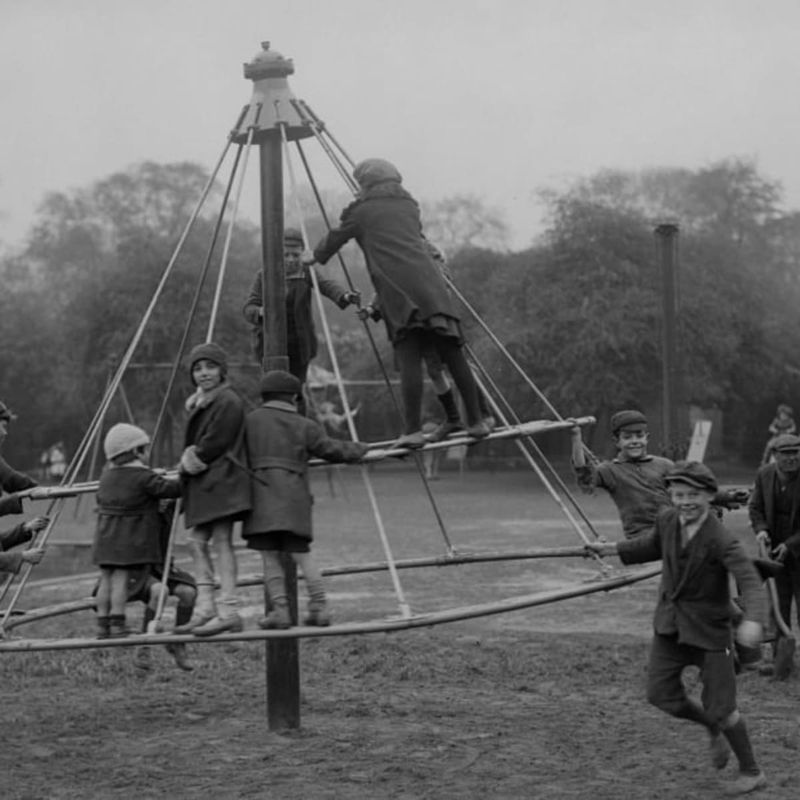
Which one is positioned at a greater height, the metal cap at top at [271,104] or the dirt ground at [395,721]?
the metal cap at top at [271,104]

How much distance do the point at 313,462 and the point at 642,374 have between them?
2841 cm

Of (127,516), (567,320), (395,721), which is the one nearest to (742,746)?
(395,721)

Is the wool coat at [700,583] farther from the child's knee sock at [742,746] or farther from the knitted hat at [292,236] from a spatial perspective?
the knitted hat at [292,236]

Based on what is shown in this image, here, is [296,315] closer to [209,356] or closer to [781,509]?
[209,356]

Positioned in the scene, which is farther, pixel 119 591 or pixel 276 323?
pixel 276 323

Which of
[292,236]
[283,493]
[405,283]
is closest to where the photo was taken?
[283,493]

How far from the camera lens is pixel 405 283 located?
7156 mm

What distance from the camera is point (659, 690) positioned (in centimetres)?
669


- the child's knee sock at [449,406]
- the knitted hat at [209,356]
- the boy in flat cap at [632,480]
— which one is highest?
the knitted hat at [209,356]

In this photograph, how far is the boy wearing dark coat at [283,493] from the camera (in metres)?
6.68

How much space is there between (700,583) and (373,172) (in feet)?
8.88

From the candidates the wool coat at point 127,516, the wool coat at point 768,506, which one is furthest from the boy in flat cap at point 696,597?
the wool coat at point 768,506

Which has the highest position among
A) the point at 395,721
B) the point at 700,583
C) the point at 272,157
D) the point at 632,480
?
the point at 272,157

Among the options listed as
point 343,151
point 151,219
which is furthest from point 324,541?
point 151,219
